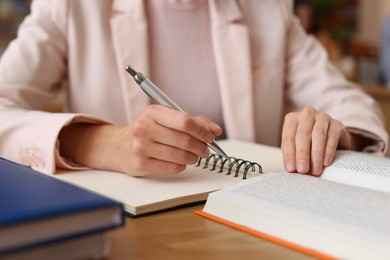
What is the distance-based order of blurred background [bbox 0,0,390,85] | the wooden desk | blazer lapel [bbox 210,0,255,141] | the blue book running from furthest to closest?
blurred background [bbox 0,0,390,85] → blazer lapel [bbox 210,0,255,141] → the wooden desk → the blue book

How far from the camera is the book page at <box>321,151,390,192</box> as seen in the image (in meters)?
0.83

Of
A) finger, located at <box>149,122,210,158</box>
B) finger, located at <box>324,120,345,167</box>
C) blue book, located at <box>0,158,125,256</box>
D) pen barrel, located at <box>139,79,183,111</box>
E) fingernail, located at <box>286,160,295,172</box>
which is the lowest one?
fingernail, located at <box>286,160,295,172</box>

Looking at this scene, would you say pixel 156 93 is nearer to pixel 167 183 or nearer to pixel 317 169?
pixel 167 183

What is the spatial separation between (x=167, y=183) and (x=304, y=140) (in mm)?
219

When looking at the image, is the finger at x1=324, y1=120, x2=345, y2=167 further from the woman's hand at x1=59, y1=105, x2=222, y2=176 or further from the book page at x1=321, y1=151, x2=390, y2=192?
the woman's hand at x1=59, y1=105, x2=222, y2=176

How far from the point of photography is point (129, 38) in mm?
1276

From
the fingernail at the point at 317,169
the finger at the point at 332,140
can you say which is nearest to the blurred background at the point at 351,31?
the finger at the point at 332,140

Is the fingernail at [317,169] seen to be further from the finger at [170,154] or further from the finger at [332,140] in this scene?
the finger at [170,154]

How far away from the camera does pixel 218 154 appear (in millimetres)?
948

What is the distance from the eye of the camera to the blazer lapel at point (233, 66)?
1.34 meters

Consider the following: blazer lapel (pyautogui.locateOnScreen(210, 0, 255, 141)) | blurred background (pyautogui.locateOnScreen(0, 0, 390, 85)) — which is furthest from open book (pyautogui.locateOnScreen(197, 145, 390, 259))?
blurred background (pyautogui.locateOnScreen(0, 0, 390, 85))

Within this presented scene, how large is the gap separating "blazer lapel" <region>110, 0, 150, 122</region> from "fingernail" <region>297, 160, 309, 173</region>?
50 centimetres

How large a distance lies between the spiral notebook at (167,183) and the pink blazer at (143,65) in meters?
0.31

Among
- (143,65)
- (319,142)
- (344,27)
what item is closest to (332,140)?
(319,142)
